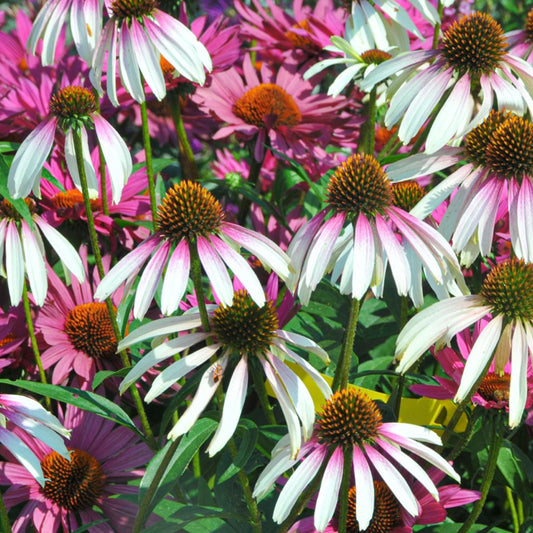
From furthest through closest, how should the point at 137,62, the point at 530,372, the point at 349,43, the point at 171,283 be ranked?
the point at 349,43
the point at 530,372
the point at 137,62
the point at 171,283

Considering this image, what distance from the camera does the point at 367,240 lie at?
706 mm

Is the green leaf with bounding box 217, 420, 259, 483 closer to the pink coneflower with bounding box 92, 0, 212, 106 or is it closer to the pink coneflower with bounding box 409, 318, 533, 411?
the pink coneflower with bounding box 409, 318, 533, 411

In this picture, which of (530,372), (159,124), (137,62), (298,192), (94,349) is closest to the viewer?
(137,62)

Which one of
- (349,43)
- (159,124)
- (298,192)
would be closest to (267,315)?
(349,43)

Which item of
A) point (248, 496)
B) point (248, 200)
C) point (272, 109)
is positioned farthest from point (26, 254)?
point (272, 109)

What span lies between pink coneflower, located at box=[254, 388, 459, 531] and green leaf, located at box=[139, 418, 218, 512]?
0.08m

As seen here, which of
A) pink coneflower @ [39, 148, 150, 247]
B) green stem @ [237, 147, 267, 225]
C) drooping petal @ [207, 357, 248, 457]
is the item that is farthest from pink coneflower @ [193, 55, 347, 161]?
drooping petal @ [207, 357, 248, 457]

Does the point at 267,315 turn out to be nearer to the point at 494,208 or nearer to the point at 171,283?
the point at 171,283

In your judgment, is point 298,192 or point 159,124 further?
point 159,124

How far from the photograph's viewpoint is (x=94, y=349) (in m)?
1.09

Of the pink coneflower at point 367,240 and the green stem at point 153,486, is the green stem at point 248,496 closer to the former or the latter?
the green stem at point 153,486

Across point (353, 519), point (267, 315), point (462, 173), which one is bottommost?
point (353, 519)

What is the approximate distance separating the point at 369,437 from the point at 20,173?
0.40 m

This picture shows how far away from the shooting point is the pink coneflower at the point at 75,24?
82 cm
